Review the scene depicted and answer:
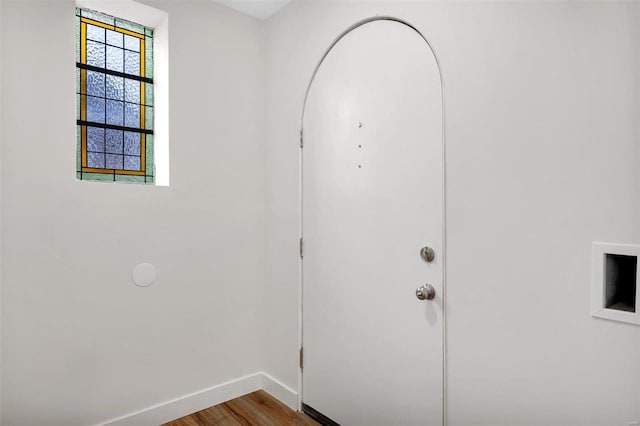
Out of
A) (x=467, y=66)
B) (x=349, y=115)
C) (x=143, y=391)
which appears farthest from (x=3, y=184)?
(x=467, y=66)

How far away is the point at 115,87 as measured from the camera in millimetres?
2051

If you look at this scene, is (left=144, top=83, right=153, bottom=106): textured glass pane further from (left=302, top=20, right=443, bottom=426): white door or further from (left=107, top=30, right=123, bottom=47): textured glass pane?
(left=302, top=20, right=443, bottom=426): white door

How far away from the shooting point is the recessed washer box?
1075mm

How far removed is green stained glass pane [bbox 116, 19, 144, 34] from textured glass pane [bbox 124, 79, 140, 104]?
11.4 inches

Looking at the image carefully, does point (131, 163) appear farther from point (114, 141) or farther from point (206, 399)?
point (206, 399)

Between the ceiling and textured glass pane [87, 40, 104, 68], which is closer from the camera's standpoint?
textured glass pane [87, 40, 104, 68]

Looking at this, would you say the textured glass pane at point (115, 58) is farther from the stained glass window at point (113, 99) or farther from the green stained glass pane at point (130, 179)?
the green stained glass pane at point (130, 179)

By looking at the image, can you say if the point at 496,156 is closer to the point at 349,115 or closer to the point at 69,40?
the point at 349,115

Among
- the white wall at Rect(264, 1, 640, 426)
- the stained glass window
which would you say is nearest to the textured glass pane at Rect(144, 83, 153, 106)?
the stained glass window

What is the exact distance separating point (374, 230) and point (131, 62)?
65.4 inches

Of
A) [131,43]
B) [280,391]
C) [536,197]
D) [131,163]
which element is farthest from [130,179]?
[536,197]

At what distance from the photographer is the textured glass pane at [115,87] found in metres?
2.03

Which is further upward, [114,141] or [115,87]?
[115,87]

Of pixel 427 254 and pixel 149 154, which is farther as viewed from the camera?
pixel 149 154
